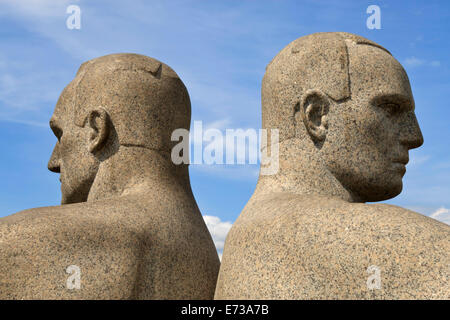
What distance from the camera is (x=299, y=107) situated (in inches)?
228

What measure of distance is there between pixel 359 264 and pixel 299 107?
1.82 meters

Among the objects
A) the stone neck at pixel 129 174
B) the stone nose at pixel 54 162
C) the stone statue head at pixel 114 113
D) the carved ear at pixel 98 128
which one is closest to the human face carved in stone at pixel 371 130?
the stone neck at pixel 129 174

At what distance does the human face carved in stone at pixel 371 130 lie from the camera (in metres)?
5.63

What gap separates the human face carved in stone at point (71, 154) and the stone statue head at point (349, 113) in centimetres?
231

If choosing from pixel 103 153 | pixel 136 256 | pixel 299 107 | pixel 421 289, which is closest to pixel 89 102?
pixel 103 153

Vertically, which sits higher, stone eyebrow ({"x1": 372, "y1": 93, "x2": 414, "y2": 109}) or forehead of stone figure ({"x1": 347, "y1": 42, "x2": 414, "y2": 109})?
forehead of stone figure ({"x1": 347, "y1": 42, "x2": 414, "y2": 109})

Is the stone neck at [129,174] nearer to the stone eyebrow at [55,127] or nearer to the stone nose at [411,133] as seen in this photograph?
the stone eyebrow at [55,127]

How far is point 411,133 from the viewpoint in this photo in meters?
5.89

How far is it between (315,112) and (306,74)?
1.30 ft

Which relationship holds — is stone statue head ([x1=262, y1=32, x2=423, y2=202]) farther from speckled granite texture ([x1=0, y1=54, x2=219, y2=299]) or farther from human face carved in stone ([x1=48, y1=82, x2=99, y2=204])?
human face carved in stone ([x1=48, y1=82, x2=99, y2=204])

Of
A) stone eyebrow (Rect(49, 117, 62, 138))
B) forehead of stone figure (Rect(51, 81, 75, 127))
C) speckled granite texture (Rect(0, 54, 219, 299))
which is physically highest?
forehead of stone figure (Rect(51, 81, 75, 127))

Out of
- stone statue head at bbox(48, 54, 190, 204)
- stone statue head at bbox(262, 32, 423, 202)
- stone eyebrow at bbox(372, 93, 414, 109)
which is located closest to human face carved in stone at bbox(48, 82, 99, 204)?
stone statue head at bbox(48, 54, 190, 204)

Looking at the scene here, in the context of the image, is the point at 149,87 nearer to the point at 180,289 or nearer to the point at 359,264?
the point at 180,289

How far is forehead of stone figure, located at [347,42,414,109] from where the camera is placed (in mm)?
5664
